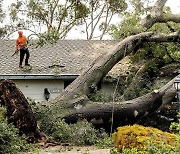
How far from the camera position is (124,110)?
1334 centimetres

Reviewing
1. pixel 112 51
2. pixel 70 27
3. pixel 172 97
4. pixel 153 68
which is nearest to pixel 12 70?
pixel 112 51

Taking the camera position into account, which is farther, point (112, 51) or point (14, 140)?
point (112, 51)

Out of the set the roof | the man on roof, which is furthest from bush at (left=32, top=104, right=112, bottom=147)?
the roof

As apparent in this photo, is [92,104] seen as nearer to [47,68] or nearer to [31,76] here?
[31,76]

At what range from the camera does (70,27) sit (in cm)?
3200

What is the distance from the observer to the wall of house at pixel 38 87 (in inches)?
676

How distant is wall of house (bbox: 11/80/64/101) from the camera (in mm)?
17172

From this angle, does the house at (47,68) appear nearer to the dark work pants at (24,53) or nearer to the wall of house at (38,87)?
the wall of house at (38,87)

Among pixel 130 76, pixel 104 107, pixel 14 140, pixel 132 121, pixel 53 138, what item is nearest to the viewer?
pixel 14 140

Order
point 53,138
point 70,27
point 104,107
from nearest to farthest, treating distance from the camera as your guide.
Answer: point 53,138, point 104,107, point 70,27

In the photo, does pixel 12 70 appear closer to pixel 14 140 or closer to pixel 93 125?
pixel 93 125

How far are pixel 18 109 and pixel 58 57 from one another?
836cm

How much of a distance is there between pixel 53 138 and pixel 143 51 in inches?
265

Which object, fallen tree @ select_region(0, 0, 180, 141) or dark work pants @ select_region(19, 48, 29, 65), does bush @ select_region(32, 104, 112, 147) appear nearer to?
fallen tree @ select_region(0, 0, 180, 141)
